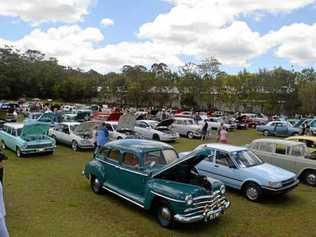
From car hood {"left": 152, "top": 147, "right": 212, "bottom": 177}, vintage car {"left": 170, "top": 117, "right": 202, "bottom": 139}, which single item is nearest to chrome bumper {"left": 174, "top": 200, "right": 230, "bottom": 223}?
car hood {"left": 152, "top": 147, "right": 212, "bottom": 177}

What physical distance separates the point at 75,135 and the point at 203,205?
13852 mm

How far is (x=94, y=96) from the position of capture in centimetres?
8650

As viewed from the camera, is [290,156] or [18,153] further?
[18,153]

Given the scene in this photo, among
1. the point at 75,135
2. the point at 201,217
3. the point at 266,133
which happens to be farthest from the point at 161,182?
the point at 266,133

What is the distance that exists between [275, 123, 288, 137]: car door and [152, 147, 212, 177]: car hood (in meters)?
25.0

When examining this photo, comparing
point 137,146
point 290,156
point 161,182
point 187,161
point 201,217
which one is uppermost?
point 137,146

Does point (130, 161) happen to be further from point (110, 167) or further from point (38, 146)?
point (38, 146)

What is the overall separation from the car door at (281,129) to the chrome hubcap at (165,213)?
2549cm

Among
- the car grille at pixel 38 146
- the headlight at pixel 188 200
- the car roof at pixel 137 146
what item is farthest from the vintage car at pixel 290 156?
the car grille at pixel 38 146

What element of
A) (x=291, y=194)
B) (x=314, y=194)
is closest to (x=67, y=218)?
(x=291, y=194)

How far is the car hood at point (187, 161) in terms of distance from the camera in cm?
894

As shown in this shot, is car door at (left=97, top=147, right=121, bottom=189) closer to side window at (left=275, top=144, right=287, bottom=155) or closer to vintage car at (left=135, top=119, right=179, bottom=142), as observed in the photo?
side window at (left=275, top=144, right=287, bottom=155)

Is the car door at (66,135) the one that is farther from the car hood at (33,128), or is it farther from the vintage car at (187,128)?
the vintage car at (187,128)

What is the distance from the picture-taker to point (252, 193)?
1177 centimetres
